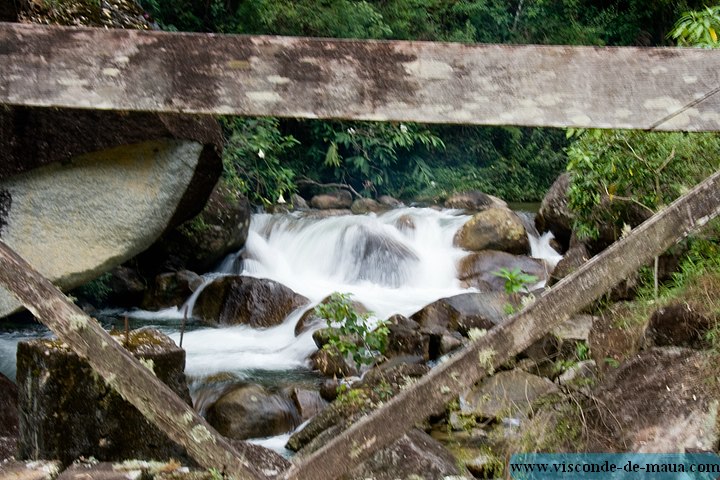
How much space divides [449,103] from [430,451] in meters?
1.63

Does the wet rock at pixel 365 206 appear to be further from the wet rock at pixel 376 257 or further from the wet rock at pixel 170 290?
the wet rock at pixel 170 290

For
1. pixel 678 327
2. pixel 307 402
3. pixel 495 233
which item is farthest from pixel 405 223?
pixel 678 327

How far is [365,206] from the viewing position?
14266 mm

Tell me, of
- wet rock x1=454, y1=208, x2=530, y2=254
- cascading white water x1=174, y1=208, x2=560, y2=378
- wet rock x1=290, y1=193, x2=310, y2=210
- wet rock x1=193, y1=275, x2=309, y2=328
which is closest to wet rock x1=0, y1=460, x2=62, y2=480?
cascading white water x1=174, y1=208, x2=560, y2=378

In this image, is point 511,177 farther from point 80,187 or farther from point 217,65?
point 217,65

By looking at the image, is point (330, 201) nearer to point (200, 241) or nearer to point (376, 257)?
point (376, 257)

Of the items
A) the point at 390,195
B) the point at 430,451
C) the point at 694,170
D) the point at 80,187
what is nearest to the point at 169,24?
the point at 390,195

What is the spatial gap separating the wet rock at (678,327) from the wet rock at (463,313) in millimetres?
4225

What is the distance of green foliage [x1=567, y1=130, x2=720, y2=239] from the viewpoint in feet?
14.8

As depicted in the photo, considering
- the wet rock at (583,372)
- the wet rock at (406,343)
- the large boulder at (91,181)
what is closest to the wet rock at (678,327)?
the wet rock at (583,372)

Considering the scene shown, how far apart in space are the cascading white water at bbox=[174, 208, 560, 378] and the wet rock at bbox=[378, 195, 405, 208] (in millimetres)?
2891

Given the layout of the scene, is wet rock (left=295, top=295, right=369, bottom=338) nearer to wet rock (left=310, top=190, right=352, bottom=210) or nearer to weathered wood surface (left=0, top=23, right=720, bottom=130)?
weathered wood surface (left=0, top=23, right=720, bottom=130)

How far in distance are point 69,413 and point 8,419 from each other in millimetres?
1328

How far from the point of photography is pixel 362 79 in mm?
2188
